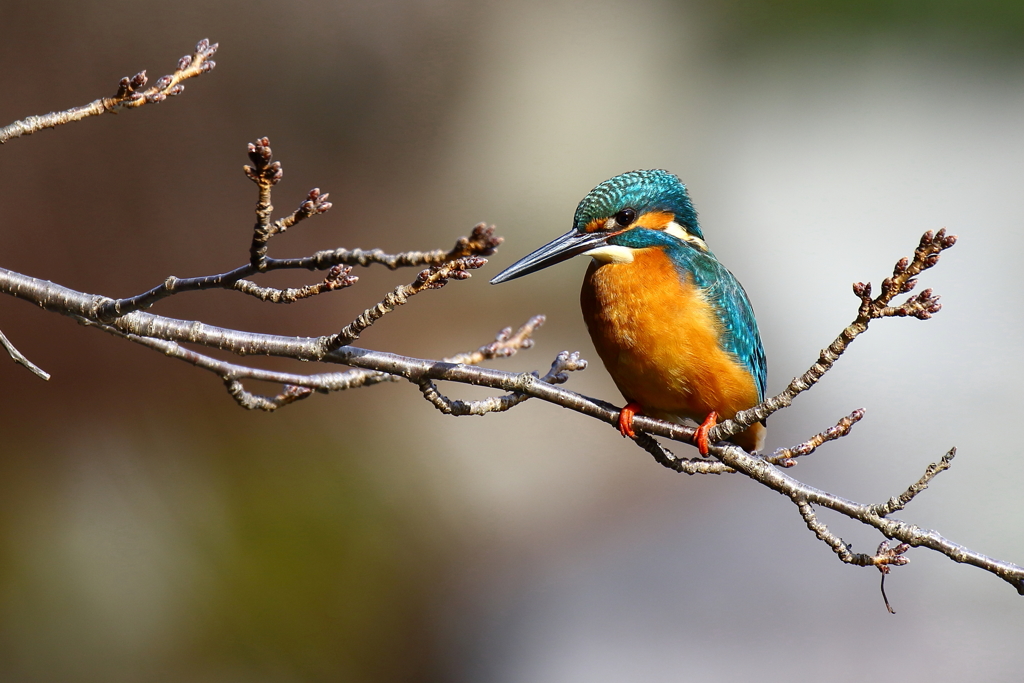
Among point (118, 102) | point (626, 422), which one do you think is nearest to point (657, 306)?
point (626, 422)

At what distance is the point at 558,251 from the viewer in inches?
66.6

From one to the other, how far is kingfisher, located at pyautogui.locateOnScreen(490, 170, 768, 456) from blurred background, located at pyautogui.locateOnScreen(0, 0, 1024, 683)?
251cm

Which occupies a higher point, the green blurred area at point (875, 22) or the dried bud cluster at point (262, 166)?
the green blurred area at point (875, 22)

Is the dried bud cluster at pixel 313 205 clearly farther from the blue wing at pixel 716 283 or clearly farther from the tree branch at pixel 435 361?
the blue wing at pixel 716 283

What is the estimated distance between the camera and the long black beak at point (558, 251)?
1582 mm

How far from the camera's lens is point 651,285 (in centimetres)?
171

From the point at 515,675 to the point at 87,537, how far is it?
7.53 ft

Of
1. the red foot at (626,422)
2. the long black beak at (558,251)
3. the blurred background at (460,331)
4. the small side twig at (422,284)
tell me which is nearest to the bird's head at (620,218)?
the long black beak at (558,251)

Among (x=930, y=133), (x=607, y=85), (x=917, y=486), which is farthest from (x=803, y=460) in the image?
(x=917, y=486)

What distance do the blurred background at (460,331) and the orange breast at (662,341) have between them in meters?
2.50

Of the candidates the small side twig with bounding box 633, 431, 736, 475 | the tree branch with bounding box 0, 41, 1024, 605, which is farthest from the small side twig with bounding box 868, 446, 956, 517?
the small side twig with bounding box 633, 431, 736, 475

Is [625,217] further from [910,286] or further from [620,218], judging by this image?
[910,286]

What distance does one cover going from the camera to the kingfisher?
66.2 inches

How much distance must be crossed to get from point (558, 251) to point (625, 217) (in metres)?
0.19
